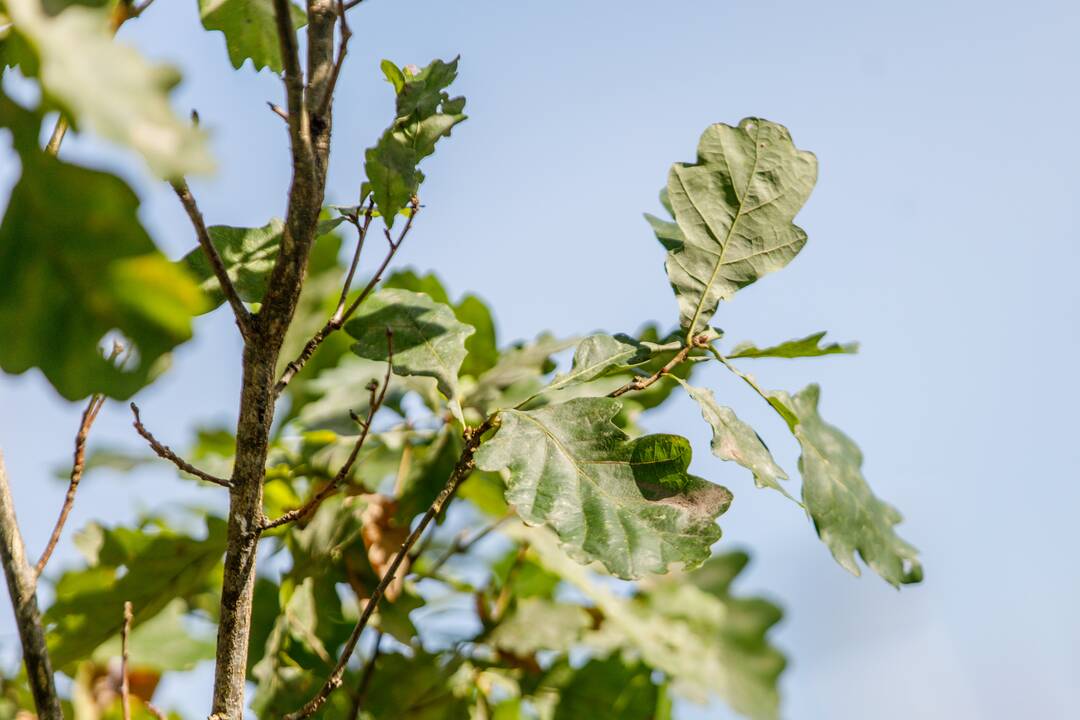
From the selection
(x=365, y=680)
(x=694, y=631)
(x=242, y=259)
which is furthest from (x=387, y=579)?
(x=694, y=631)

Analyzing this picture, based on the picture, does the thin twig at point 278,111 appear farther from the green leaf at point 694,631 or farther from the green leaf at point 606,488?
the green leaf at point 694,631

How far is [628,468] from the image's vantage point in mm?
851

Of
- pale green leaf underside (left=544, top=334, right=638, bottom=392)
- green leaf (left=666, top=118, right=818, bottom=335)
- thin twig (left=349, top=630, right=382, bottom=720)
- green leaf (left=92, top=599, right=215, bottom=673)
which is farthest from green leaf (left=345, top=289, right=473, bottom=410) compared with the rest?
green leaf (left=92, top=599, right=215, bottom=673)

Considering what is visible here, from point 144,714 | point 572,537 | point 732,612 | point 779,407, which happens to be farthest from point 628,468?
point 732,612

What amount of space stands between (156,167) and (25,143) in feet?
0.42

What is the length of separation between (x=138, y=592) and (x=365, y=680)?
0.87ft

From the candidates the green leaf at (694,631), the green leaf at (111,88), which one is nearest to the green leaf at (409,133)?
the green leaf at (111,88)

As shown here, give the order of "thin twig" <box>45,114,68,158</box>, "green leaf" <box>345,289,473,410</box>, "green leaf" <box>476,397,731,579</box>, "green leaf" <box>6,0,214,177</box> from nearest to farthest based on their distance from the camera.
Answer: "green leaf" <box>6,0,214,177</box> < "green leaf" <box>476,397,731,579</box> < "thin twig" <box>45,114,68,158</box> < "green leaf" <box>345,289,473,410</box>

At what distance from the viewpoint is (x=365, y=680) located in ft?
3.80

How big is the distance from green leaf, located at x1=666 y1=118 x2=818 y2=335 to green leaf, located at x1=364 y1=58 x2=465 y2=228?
225 millimetres

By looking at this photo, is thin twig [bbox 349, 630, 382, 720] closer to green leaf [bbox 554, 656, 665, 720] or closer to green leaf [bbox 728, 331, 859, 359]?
green leaf [bbox 554, 656, 665, 720]

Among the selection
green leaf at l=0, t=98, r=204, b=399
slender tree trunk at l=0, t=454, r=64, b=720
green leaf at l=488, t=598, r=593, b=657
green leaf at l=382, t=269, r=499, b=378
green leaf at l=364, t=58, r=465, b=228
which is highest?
green leaf at l=382, t=269, r=499, b=378

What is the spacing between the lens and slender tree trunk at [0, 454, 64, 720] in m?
0.77

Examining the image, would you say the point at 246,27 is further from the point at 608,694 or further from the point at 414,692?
the point at 608,694
